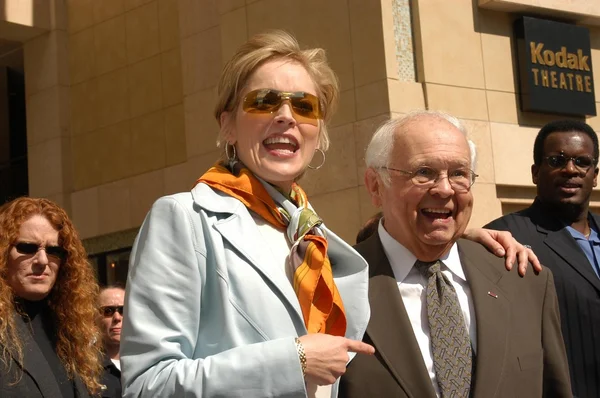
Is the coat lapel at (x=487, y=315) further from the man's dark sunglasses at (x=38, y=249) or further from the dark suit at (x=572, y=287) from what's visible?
the man's dark sunglasses at (x=38, y=249)

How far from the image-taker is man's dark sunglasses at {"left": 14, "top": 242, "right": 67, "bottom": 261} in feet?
15.8

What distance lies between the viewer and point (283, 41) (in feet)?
11.2

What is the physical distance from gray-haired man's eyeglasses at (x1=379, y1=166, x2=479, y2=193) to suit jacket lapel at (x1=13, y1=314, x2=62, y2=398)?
75.3 inches

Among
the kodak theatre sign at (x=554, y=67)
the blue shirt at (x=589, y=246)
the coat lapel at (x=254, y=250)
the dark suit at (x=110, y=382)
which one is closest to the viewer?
the coat lapel at (x=254, y=250)

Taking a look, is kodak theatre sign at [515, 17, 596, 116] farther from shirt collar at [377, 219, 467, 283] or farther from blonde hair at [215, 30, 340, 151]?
blonde hair at [215, 30, 340, 151]

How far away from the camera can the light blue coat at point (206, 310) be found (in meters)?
2.84

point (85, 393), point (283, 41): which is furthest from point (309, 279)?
point (85, 393)

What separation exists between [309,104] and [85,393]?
2.14 metres

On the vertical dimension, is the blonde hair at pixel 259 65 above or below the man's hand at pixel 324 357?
above

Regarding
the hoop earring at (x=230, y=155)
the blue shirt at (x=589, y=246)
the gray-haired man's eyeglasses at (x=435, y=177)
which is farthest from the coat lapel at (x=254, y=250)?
the blue shirt at (x=589, y=246)

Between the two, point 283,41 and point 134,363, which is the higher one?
point 283,41

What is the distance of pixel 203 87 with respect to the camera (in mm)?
12781

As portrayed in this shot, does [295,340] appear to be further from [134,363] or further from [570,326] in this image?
[570,326]

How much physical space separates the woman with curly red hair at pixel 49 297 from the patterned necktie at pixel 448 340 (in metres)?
1.84
